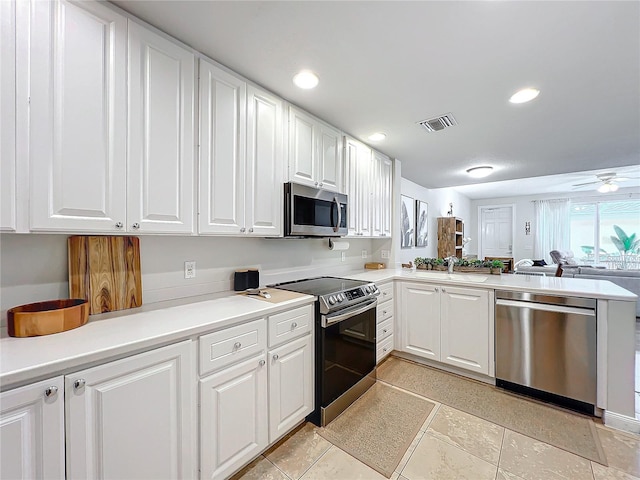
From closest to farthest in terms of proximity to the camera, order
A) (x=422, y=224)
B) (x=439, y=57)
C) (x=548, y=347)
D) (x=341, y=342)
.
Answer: (x=439, y=57) → (x=341, y=342) → (x=548, y=347) → (x=422, y=224)

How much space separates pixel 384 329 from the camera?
288 cm

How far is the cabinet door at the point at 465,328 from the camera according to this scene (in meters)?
2.55

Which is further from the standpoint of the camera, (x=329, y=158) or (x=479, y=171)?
(x=479, y=171)

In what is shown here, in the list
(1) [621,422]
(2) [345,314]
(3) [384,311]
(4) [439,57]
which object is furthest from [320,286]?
(1) [621,422]

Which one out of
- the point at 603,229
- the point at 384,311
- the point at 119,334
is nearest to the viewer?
the point at 119,334

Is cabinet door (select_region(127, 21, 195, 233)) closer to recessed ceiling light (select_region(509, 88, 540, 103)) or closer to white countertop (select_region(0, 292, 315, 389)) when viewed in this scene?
white countertop (select_region(0, 292, 315, 389))

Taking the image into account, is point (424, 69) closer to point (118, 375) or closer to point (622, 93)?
point (622, 93)

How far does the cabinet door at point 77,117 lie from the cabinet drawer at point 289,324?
1.00 meters

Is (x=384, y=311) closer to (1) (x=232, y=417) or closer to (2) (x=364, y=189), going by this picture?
(2) (x=364, y=189)

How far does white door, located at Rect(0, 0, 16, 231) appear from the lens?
104 centimetres

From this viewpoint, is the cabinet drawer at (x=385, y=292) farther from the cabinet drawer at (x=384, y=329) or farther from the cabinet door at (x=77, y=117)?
the cabinet door at (x=77, y=117)

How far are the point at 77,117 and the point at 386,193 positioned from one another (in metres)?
3.11

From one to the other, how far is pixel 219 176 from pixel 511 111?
241cm

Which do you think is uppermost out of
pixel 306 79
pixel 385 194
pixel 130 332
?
pixel 306 79
